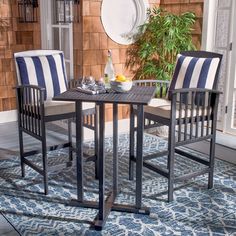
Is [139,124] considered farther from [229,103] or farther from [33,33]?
[33,33]

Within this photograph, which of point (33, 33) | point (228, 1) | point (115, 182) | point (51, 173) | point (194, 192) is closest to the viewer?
point (115, 182)

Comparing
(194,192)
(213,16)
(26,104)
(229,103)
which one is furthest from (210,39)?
(26,104)

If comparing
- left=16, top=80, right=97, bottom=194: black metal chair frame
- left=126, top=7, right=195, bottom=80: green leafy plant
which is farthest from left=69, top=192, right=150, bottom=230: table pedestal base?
left=126, top=7, right=195, bottom=80: green leafy plant

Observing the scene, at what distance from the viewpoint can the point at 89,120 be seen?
432 centimetres

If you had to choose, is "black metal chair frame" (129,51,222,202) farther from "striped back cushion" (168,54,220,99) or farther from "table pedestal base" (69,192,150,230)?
"table pedestal base" (69,192,150,230)

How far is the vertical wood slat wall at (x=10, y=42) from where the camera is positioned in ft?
15.8

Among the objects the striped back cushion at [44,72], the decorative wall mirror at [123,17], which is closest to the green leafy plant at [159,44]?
the decorative wall mirror at [123,17]

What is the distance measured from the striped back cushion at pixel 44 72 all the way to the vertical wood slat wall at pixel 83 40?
645 millimetres

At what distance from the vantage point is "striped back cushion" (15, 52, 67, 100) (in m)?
3.25

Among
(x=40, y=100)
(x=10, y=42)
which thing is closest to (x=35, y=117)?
(x=40, y=100)

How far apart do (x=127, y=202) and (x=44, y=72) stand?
141cm

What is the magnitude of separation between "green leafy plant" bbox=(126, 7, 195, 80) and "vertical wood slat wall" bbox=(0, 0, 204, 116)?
14 cm

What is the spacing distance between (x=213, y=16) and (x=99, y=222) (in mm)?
2772

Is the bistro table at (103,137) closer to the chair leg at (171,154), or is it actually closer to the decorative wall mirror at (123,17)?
the chair leg at (171,154)
